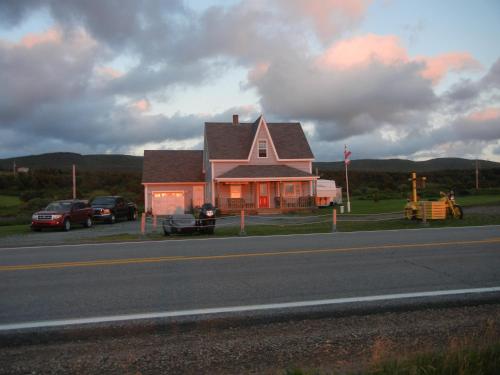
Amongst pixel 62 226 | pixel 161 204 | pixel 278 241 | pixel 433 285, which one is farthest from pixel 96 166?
pixel 433 285

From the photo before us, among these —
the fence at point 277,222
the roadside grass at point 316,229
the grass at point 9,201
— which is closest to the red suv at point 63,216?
the fence at point 277,222

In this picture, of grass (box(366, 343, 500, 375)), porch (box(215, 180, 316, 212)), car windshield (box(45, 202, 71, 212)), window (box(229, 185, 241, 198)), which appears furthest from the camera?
window (box(229, 185, 241, 198))

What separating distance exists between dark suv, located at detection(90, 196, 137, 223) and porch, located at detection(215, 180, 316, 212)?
652 cm

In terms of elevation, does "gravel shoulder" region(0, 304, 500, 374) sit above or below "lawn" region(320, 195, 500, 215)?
below

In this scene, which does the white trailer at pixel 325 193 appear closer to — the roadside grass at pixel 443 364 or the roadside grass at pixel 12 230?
the roadside grass at pixel 12 230

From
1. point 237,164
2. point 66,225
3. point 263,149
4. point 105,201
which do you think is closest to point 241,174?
point 237,164

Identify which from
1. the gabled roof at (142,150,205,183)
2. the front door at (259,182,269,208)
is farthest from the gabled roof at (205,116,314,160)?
the gabled roof at (142,150,205,183)

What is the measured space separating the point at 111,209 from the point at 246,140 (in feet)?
43.8

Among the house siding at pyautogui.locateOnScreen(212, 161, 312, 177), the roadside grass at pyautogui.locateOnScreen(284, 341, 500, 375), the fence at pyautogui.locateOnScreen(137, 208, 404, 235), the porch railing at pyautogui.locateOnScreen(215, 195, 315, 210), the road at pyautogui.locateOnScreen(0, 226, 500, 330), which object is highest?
the house siding at pyautogui.locateOnScreen(212, 161, 312, 177)

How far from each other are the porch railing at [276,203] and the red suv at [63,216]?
10786mm

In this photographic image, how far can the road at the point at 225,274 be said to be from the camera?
783 cm

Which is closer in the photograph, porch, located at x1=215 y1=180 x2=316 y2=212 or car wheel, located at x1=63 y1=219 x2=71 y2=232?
car wheel, located at x1=63 y1=219 x2=71 y2=232

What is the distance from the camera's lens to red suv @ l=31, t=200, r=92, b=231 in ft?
84.4

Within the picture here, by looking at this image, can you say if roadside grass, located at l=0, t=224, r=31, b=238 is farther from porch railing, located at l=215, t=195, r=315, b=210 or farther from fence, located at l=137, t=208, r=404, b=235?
porch railing, located at l=215, t=195, r=315, b=210
